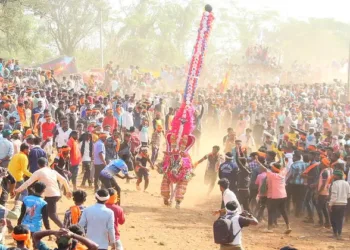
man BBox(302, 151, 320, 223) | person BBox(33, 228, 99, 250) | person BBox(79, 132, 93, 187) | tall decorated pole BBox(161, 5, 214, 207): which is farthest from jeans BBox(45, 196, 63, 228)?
man BBox(302, 151, 320, 223)

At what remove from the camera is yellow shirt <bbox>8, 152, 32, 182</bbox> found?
11.8 metres

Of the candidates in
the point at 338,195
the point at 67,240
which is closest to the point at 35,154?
the point at 67,240

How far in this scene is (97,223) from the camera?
815 cm

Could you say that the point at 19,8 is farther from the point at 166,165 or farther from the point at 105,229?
the point at 105,229

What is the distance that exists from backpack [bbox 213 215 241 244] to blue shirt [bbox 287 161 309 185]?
20.4ft

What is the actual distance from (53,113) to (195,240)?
952cm

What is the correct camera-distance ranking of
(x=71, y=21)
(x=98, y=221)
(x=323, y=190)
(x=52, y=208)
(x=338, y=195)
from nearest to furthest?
(x=98, y=221)
(x=52, y=208)
(x=338, y=195)
(x=323, y=190)
(x=71, y=21)

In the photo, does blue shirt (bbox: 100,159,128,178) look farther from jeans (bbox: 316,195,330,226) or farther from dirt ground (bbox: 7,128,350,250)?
jeans (bbox: 316,195,330,226)

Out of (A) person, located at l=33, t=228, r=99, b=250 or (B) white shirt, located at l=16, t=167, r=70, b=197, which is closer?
(A) person, located at l=33, t=228, r=99, b=250

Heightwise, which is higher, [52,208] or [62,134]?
[62,134]

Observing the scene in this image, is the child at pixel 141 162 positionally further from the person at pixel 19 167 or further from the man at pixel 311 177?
the person at pixel 19 167

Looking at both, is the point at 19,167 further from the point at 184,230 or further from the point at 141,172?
the point at 141,172

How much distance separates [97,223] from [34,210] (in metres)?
1.45

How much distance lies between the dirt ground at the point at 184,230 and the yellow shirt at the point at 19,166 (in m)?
1.54
